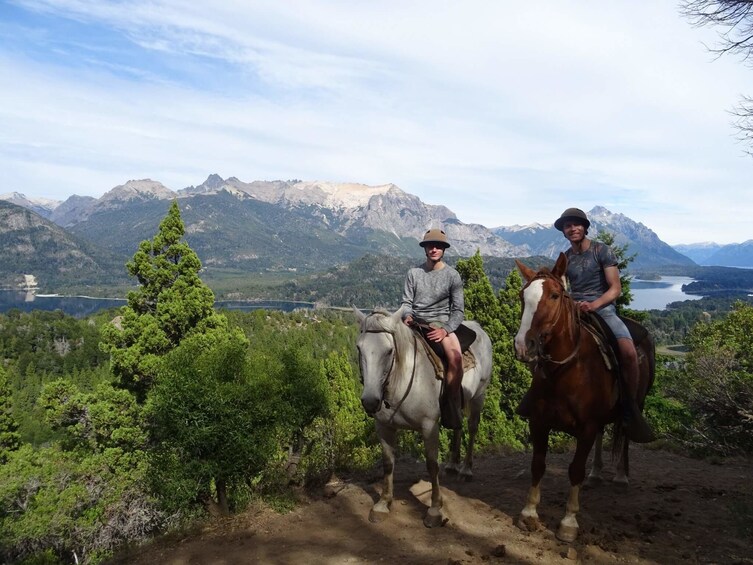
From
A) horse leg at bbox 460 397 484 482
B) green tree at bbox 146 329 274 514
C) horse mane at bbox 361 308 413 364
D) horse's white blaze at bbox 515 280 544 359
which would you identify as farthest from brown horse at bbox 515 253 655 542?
green tree at bbox 146 329 274 514

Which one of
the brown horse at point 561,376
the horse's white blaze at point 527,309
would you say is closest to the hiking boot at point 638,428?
the brown horse at point 561,376

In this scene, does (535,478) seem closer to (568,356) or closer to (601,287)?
(568,356)

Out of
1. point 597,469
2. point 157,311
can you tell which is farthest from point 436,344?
point 157,311

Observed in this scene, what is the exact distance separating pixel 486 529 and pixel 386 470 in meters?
1.44

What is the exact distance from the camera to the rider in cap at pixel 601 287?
5.68m

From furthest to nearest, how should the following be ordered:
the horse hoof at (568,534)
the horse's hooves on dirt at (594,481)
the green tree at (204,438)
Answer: the horse's hooves on dirt at (594,481), the green tree at (204,438), the horse hoof at (568,534)

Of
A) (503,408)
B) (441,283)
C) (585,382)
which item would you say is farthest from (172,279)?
(503,408)

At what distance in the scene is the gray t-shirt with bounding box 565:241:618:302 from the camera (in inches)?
231

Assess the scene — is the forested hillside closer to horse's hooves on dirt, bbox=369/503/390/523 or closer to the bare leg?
horse's hooves on dirt, bbox=369/503/390/523

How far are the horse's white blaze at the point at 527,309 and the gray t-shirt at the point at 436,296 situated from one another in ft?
4.80

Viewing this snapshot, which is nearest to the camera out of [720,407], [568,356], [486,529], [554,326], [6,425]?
[554,326]

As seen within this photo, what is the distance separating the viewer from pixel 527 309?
4.88 m

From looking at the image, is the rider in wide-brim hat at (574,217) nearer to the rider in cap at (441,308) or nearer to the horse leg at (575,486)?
the rider in cap at (441,308)

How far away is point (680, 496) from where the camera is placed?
707cm
